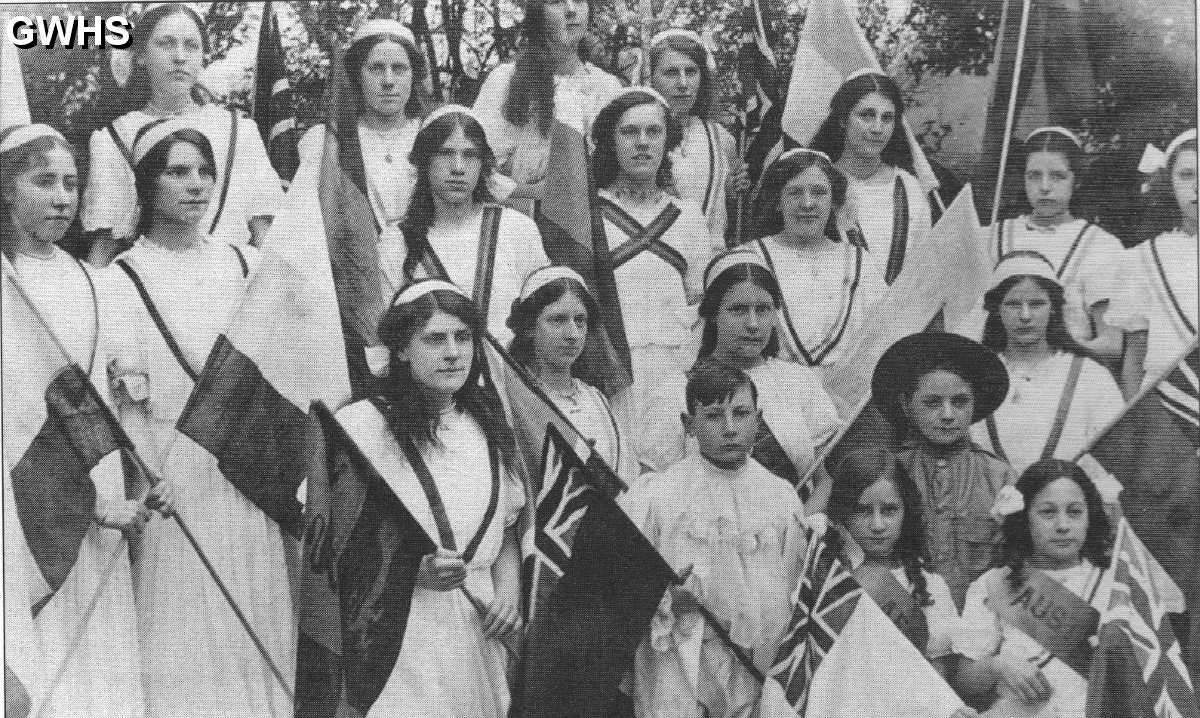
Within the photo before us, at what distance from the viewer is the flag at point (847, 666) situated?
4.11 metres

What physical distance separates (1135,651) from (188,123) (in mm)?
3520

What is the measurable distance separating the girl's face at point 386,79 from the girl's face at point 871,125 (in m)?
1.46

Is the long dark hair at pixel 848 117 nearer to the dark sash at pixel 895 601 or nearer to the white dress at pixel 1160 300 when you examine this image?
the white dress at pixel 1160 300

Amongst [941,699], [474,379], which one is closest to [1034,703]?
[941,699]

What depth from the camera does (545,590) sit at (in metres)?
4.16

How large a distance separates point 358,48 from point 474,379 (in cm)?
116

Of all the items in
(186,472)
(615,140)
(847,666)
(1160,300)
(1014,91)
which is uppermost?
(1014,91)

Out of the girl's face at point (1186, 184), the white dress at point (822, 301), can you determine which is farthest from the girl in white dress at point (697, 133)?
the girl's face at point (1186, 184)

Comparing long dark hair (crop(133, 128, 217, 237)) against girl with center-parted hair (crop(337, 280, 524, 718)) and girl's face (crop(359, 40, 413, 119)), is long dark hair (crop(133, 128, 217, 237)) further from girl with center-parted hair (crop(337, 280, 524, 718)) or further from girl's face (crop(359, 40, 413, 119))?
girl with center-parted hair (crop(337, 280, 524, 718))

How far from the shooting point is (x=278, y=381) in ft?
13.9

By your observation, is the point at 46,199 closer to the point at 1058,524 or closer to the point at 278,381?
the point at 278,381

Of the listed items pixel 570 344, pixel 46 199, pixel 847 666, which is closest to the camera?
pixel 847 666

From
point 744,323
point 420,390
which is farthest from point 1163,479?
point 420,390

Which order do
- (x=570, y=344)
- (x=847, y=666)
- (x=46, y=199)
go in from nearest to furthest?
(x=847, y=666) < (x=570, y=344) < (x=46, y=199)
